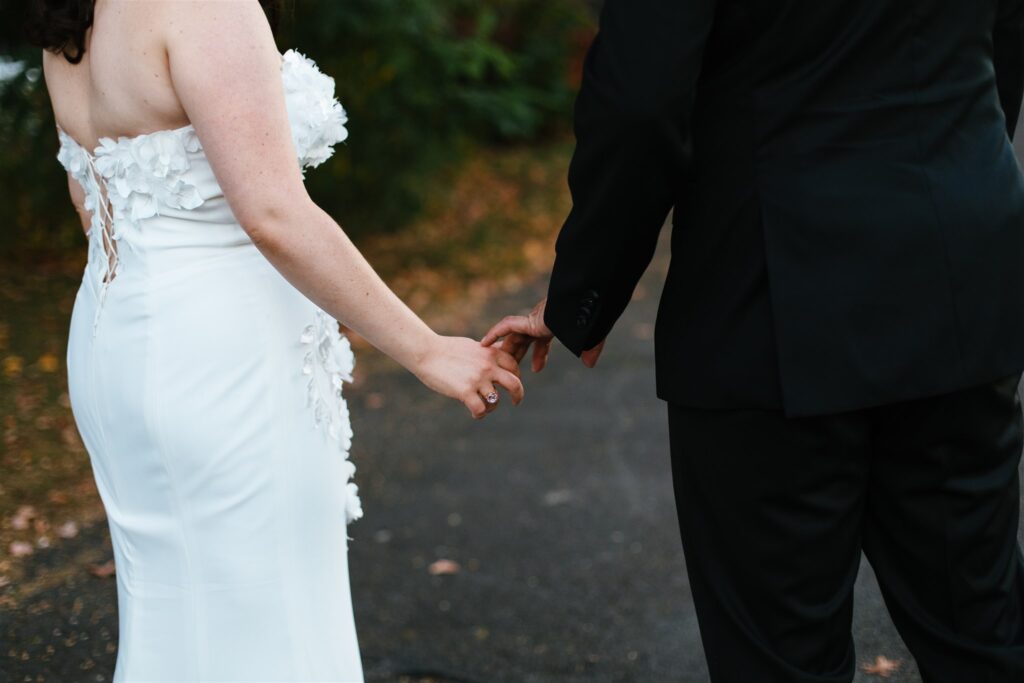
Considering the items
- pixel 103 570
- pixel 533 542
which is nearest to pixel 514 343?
pixel 533 542

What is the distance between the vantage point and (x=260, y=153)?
6.89 feet

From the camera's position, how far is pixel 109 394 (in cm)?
229

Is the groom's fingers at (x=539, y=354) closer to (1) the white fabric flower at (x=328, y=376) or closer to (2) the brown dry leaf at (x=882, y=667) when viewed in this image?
(1) the white fabric flower at (x=328, y=376)

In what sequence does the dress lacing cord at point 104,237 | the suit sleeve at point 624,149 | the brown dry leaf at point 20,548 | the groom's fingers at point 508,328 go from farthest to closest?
the brown dry leaf at point 20,548
the groom's fingers at point 508,328
the dress lacing cord at point 104,237
the suit sleeve at point 624,149

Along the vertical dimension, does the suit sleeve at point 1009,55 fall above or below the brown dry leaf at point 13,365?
above

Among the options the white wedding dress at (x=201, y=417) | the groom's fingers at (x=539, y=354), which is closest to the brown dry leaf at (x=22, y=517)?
the white wedding dress at (x=201, y=417)

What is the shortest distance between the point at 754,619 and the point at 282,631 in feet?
2.97

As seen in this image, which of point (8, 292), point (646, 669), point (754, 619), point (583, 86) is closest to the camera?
point (583, 86)

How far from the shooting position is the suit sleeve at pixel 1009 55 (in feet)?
7.39

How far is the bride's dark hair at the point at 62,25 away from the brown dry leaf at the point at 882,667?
2.74m

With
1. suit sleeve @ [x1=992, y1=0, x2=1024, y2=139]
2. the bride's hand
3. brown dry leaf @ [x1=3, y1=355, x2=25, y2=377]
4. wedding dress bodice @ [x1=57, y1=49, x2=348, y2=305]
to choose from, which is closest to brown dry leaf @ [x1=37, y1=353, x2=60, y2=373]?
brown dry leaf @ [x1=3, y1=355, x2=25, y2=377]

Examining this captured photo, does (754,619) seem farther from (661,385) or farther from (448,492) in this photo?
(448,492)

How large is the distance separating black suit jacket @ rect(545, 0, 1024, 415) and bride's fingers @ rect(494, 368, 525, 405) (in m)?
0.53

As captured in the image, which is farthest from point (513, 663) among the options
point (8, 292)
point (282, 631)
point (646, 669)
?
point (8, 292)
